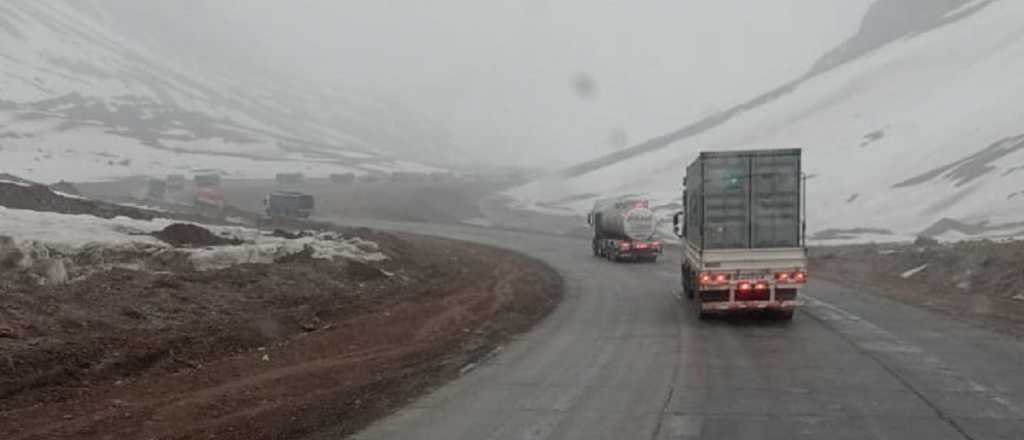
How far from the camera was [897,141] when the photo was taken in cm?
6881

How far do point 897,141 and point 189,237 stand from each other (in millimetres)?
57470

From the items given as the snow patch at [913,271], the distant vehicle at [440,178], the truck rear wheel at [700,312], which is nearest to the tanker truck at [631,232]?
the snow patch at [913,271]

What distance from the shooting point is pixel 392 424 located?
10.9 metres

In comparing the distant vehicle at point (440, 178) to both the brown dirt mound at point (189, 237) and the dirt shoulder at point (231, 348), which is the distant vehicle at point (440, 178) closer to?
the brown dirt mound at point (189, 237)

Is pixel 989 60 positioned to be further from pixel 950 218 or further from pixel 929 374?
pixel 929 374

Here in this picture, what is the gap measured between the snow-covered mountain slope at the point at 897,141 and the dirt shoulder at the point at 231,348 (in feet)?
105

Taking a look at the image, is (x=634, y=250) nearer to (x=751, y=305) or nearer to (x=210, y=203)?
(x=751, y=305)

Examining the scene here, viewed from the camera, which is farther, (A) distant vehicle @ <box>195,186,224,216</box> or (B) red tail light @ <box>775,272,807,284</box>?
(A) distant vehicle @ <box>195,186,224,216</box>

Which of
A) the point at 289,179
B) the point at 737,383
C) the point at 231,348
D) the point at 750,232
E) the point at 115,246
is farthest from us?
the point at 289,179

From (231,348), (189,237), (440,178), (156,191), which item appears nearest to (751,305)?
(231,348)

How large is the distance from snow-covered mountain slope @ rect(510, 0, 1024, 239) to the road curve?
2749 cm

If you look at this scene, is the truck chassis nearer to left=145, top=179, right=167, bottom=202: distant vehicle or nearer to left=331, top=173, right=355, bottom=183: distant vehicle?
left=145, top=179, right=167, bottom=202: distant vehicle

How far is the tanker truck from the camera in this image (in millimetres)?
40250

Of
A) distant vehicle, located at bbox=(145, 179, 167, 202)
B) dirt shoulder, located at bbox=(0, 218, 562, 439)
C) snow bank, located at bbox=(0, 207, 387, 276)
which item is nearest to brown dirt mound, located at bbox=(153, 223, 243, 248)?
snow bank, located at bbox=(0, 207, 387, 276)
